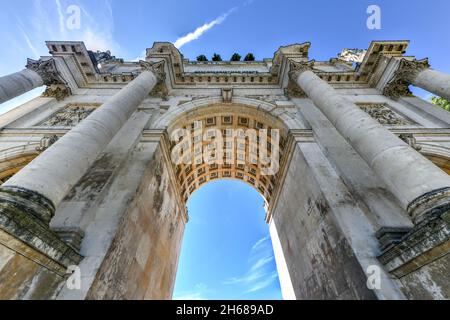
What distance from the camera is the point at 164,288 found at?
10.2 m

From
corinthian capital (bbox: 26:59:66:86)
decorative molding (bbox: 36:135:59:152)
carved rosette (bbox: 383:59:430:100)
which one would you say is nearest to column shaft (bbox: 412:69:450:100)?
carved rosette (bbox: 383:59:430:100)

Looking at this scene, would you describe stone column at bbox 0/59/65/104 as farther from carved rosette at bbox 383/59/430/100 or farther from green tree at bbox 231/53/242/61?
carved rosette at bbox 383/59/430/100

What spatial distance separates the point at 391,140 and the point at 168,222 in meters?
10.3

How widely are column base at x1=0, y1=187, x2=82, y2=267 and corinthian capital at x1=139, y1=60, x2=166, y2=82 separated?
9732 millimetres

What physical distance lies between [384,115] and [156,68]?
13614 mm

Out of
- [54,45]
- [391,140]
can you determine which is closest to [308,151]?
[391,140]

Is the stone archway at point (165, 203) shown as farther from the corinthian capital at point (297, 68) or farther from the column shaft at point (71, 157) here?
the corinthian capital at point (297, 68)

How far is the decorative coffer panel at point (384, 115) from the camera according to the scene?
Result: 1092 centimetres

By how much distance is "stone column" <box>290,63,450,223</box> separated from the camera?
4.56 meters

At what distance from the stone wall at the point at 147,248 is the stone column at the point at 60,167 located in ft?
6.42

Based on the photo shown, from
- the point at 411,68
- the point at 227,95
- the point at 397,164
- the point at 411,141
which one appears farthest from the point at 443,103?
the point at 397,164

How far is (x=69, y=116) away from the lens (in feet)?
37.3

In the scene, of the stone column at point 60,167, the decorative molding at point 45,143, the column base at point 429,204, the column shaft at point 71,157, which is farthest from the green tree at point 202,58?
the column base at point 429,204

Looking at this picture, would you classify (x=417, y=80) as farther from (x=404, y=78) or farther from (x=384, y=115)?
(x=384, y=115)
